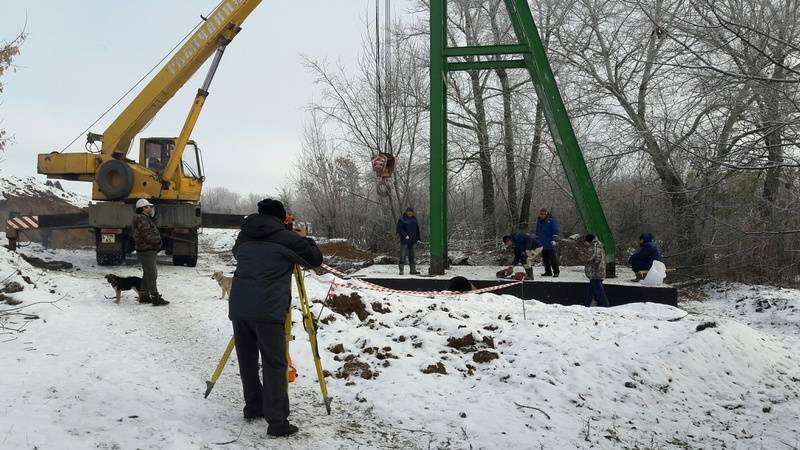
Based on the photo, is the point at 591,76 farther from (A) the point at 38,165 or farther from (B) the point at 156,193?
(A) the point at 38,165

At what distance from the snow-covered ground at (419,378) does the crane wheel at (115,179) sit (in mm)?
4904

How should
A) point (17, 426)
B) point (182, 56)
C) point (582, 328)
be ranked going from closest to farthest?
point (17, 426)
point (582, 328)
point (182, 56)

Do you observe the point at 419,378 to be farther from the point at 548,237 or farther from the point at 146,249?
the point at 548,237

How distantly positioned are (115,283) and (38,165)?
24.2 ft

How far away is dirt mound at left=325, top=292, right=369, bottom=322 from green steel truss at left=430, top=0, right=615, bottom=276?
4.40 metres

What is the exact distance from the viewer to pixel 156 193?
13.5 metres

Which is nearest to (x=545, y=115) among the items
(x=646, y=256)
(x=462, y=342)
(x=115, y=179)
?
(x=646, y=256)

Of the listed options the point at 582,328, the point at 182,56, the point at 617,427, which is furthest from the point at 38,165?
the point at 617,427

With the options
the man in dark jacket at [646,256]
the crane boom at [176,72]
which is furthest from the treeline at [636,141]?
the crane boom at [176,72]

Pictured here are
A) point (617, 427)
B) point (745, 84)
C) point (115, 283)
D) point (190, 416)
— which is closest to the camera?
point (190, 416)

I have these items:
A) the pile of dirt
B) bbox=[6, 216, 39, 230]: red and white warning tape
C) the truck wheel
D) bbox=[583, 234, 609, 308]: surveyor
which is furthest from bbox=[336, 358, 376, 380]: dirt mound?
bbox=[6, 216, 39, 230]: red and white warning tape

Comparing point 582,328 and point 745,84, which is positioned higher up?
point 745,84

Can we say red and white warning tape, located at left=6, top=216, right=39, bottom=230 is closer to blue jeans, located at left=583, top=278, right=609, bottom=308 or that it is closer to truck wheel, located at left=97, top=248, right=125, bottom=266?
truck wheel, located at left=97, top=248, right=125, bottom=266

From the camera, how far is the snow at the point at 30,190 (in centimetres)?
2347
